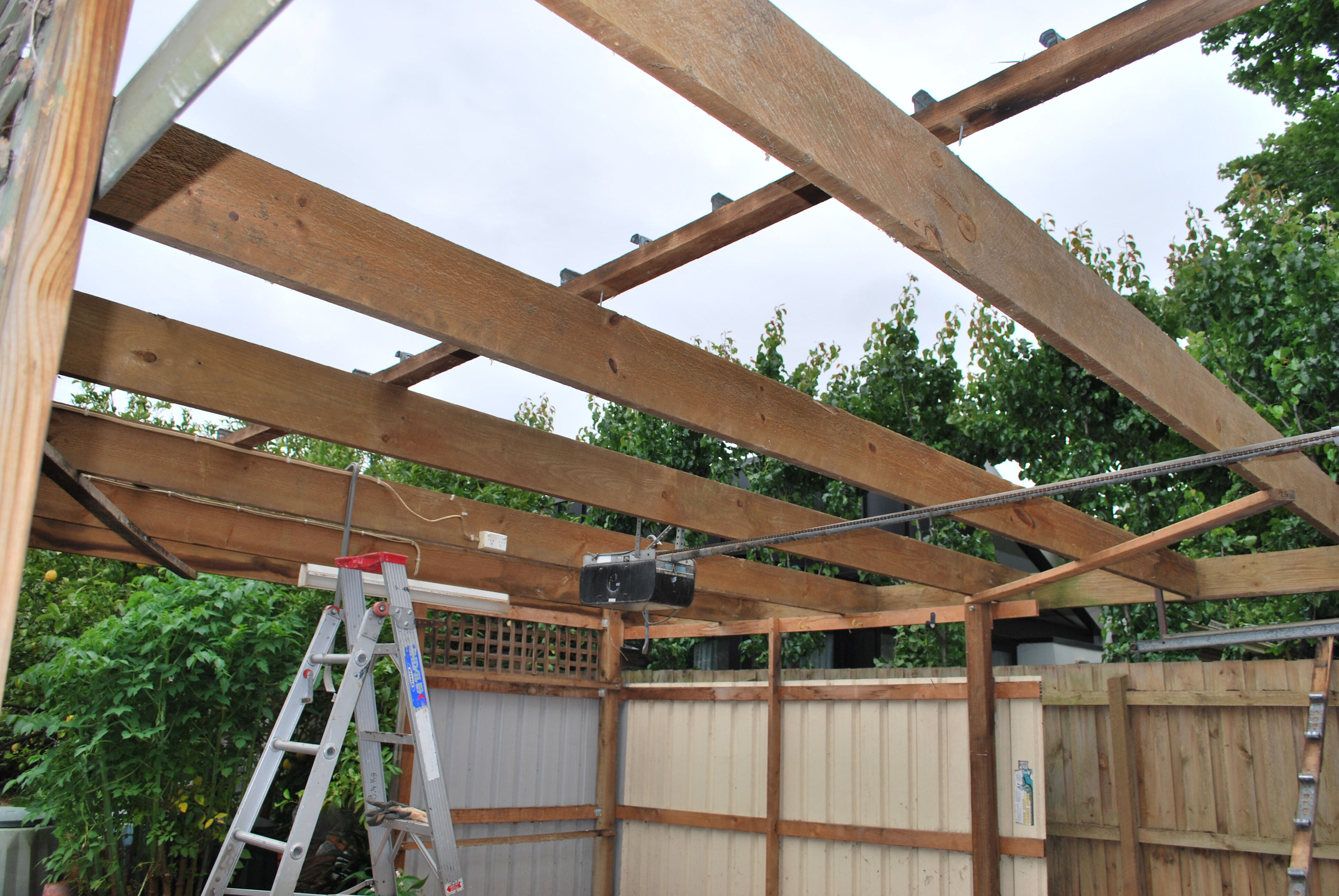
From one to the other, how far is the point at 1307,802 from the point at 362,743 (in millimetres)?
3699

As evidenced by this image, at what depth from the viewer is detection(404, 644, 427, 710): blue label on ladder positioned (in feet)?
10.1

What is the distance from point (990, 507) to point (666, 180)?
642 centimetres

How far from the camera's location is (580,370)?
241 cm

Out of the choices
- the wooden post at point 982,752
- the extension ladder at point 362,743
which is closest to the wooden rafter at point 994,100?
the extension ladder at point 362,743

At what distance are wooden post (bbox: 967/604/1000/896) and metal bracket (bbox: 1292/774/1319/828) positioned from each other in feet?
4.16

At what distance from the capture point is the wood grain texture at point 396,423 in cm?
Answer: 246

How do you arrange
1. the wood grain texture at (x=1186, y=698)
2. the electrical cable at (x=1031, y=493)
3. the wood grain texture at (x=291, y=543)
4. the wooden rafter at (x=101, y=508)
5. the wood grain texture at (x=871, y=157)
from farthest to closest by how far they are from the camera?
1. the wood grain texture at (x=1186, y=698)
2. the wood grain texture at (x=291, y=543)
3. the electrical cable at (x=1031, y=493)
4. the wooden rafter at (x=101, y=508)
5. the wood grain texture at (x=871, y=157)

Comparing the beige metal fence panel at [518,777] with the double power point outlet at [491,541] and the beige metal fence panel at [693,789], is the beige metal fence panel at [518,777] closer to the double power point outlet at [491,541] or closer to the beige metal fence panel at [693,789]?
the beige metal fence panel at [693,789]

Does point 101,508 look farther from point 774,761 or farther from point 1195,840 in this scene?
point 1195,840

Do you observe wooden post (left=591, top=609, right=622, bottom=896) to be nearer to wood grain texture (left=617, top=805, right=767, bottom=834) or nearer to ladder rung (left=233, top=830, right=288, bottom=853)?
wood grain texture (left=617, top=805, right=767, bottom=834)

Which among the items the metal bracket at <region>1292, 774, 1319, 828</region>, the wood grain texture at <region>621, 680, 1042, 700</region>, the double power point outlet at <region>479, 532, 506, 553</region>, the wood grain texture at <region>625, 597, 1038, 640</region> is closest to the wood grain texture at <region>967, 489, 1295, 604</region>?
the wood grain texture at <region>625, 597, 1038, 640</region>

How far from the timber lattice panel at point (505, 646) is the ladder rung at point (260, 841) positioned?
1.99 m

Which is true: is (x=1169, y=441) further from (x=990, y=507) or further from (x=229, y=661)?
(x=229, y=661)

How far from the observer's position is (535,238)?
33.6 ft
